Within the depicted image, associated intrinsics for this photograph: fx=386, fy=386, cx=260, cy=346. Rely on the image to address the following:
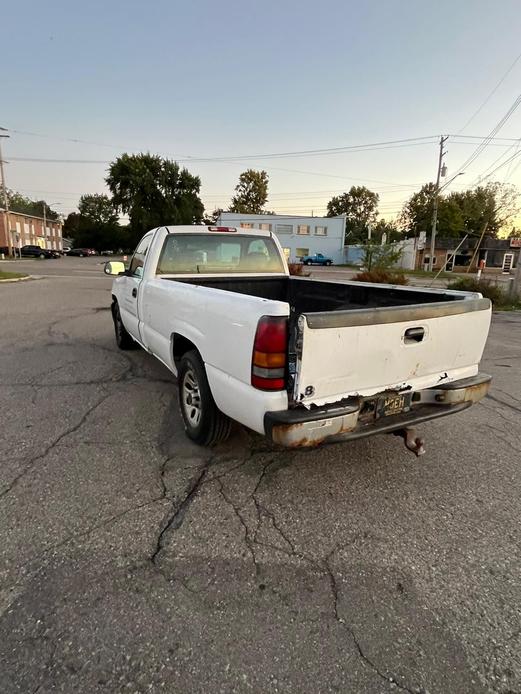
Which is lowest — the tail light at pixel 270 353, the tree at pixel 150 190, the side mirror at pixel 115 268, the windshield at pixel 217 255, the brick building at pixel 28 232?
the tail light at pixel 270 353

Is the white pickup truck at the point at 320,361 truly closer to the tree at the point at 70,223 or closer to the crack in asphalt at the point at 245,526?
the crack in asphalt at the point at 245,526

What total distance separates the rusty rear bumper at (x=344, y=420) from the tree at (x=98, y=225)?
83.6m

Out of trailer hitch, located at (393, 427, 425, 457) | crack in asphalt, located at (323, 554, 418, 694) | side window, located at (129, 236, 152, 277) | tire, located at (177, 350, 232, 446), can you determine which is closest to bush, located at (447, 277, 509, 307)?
side window, located at (129, 236, 152, 277)

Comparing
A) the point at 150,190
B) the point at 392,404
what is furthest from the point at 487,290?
the point at 150,190

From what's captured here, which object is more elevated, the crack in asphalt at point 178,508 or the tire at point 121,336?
the tire at point 121,336

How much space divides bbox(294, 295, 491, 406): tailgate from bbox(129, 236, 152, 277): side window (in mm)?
Answer: 3077

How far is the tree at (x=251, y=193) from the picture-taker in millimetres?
82312

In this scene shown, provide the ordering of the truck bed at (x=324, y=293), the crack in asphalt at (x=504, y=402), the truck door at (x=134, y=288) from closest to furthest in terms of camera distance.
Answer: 1. the truck bed at (x=324, y=293)
2. the crack in asphalt at (x=504, y=402)
3. the truck door at (x=134, y=288)

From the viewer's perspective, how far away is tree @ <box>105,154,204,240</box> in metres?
59.3

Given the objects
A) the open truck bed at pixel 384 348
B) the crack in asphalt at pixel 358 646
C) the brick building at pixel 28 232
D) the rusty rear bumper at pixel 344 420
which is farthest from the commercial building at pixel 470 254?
the brick building at pixel 28 232

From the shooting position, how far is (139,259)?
5.04 m

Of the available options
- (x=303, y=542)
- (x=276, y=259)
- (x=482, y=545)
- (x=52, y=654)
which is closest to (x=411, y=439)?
(x=482, y=545)

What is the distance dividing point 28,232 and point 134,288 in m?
74.3

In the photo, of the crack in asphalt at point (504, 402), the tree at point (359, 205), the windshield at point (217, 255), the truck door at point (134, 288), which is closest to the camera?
the windshield at point (217, 255)
